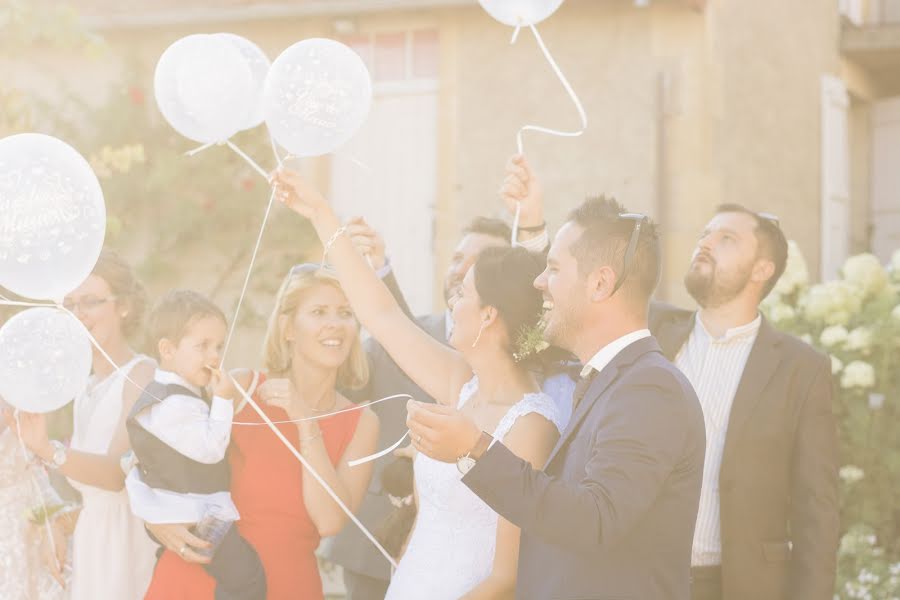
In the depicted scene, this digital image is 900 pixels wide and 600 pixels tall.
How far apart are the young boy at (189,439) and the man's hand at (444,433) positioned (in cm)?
140

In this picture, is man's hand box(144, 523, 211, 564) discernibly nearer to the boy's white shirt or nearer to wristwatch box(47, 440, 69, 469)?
the boy's white shirt

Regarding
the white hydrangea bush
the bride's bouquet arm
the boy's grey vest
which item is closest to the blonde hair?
the boy's grey vest

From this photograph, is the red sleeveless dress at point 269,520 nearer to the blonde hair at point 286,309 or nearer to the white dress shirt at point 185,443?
the white dress shirt at point 185,443

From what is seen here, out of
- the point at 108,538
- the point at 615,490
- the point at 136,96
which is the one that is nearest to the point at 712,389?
the point at 615,490

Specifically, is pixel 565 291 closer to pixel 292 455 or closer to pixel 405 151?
pixel 292 455

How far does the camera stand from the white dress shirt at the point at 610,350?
2672 millimetres

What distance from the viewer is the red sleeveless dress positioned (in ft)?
12.1

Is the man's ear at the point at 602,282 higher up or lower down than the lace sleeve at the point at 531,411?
higher up

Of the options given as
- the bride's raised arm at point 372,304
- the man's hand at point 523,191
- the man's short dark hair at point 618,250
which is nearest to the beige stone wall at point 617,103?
the man's hand at point 523,191

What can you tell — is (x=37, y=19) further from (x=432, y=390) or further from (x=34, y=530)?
(x=432, y=390)

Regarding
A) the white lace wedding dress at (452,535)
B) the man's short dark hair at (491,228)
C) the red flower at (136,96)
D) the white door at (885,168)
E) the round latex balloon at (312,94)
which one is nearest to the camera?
the white lace wedding dress at (452,535)

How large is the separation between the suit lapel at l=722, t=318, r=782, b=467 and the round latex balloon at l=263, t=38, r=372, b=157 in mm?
1661

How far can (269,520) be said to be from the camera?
375cm

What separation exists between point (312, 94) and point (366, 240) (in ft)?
2.01
